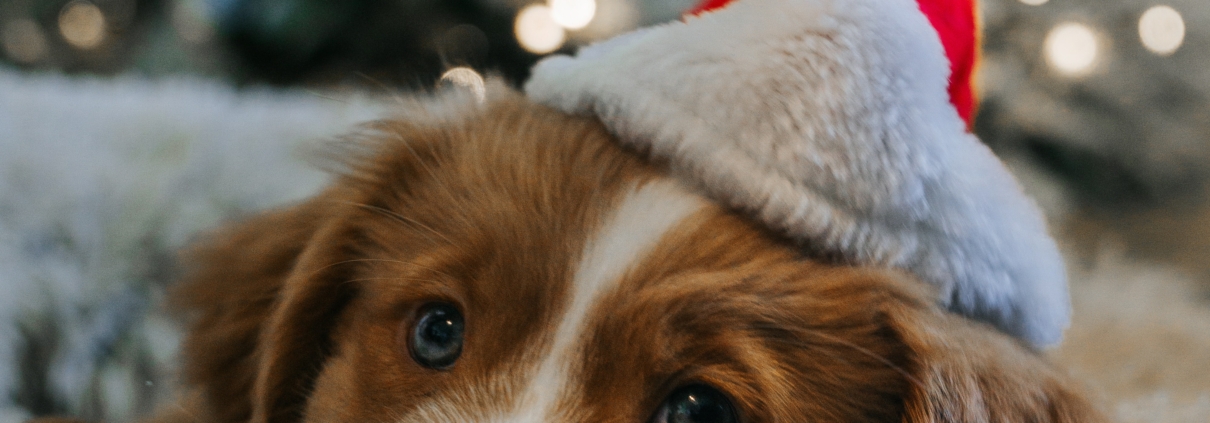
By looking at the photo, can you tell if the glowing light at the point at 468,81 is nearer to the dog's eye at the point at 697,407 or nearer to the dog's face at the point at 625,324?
the dog's face at the point at 625,324

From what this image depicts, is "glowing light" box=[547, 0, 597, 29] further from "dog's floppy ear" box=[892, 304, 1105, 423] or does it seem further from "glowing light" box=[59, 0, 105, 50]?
"dog's floppy ear" box=[892, 304, 1105, 423]

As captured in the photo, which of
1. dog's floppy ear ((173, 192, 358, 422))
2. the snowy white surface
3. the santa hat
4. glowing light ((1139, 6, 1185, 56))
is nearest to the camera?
the santa hat

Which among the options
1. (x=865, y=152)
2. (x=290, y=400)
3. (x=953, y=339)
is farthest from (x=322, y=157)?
(x=953, y=339)

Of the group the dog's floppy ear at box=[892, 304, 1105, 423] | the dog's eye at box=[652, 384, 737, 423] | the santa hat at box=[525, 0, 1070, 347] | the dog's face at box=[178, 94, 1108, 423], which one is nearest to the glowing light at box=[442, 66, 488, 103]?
the dog's face at box=[178, 94, 1108, 423]

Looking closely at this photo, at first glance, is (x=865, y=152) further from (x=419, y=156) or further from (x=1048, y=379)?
(x=419, y=156)

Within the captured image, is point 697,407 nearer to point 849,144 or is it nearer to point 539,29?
point 849,144

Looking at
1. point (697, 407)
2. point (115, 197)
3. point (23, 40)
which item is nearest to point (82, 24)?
point (23, 40)

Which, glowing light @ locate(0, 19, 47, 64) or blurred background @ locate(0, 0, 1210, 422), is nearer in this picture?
blurred background @ locate(0, 0, 1210, 422)

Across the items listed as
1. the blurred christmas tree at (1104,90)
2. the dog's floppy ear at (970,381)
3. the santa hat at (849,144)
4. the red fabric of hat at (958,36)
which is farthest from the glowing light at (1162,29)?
the dog's floppy ear at (970,381)
